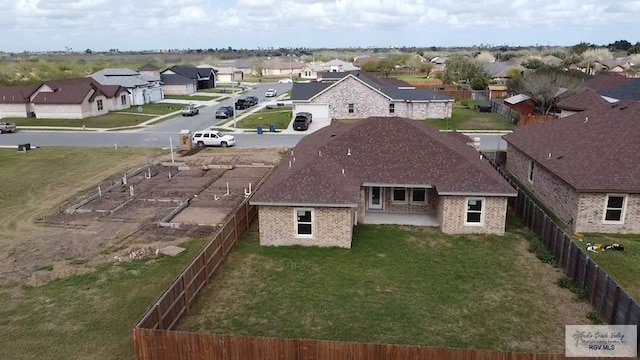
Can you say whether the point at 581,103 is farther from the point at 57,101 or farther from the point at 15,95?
the point at 15,95

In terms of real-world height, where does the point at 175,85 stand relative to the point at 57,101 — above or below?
above

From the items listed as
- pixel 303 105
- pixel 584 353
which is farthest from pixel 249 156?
pixel 584 353

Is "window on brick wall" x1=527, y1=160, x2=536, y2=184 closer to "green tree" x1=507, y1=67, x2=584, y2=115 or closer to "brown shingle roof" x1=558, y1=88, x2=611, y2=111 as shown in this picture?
"brown shingle roof" x1=558, y1=88, x2=611, y2=111

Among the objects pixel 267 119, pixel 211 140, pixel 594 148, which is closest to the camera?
pixel 594 148

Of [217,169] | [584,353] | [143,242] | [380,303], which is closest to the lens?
[584,353]

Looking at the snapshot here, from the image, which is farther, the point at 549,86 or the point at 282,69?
the point at 282,69

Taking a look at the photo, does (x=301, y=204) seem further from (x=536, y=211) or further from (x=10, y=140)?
(x=10, y=140)

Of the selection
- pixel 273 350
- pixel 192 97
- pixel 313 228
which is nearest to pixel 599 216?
pixel 313 228
